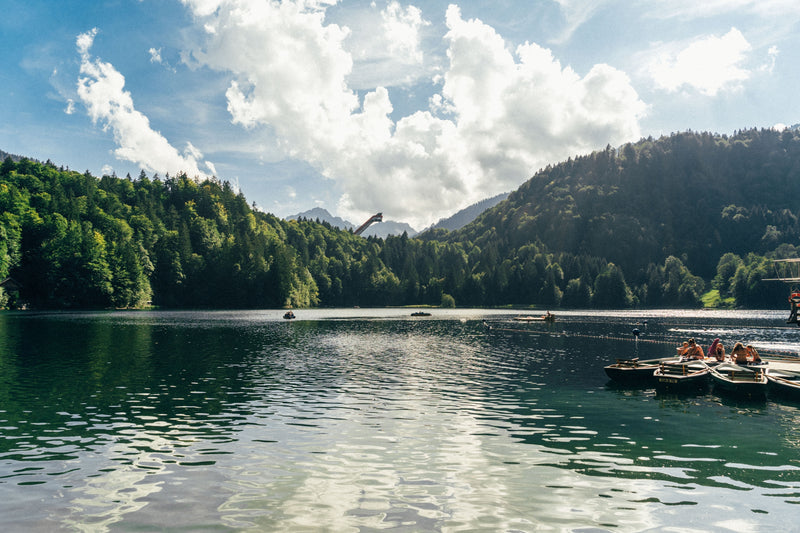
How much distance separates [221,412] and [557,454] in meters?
19.8

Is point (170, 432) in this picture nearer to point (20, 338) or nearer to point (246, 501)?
point (246, 501)

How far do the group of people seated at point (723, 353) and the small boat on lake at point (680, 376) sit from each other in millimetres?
3806

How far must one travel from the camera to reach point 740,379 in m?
41.6

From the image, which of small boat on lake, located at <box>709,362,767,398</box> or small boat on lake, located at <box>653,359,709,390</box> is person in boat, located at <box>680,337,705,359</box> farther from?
small boat on lake, located at <box>709,362,767,398</box>

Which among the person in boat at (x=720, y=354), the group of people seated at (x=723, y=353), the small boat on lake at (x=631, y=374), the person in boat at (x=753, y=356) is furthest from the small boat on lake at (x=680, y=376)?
the person in boat at (x=720, y=354)

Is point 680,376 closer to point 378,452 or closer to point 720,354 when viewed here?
point 720,354

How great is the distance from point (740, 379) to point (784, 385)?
287 cm

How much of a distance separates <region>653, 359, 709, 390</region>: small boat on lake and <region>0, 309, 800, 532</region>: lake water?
1.62 m

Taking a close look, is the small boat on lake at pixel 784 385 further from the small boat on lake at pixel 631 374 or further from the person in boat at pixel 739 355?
the small boat on lake at pixel 631 374

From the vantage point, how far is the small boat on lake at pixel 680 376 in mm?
43125

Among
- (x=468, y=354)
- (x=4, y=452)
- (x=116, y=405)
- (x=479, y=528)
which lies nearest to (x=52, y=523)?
(x=4, y=452)

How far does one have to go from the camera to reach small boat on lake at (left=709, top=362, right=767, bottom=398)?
4044cm

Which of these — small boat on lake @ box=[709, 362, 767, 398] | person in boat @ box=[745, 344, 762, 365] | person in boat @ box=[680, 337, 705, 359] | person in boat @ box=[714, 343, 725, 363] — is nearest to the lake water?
small boat on lake @ box=[709, 362, 767, 398]

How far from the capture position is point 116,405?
32.7 meters
